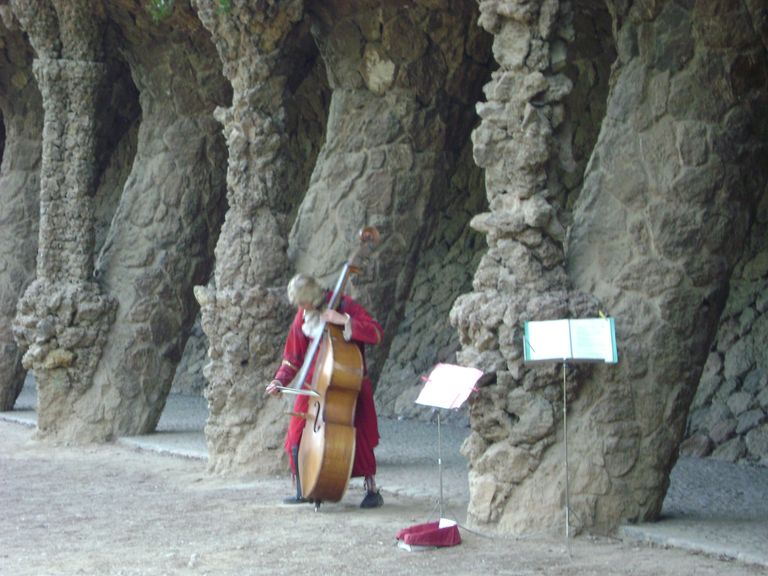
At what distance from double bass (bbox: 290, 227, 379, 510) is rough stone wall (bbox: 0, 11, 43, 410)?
22.9 feet

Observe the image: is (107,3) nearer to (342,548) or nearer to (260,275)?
(260,275)

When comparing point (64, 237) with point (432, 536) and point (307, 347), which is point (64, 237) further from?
point (432, 536)

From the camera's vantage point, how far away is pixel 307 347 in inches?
308

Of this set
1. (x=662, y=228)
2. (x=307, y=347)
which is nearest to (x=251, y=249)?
(x=307, y=347)

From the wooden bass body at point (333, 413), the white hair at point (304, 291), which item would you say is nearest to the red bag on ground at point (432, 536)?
the wooden bass body at point (333, 413)

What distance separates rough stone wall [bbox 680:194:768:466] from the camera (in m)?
9.62

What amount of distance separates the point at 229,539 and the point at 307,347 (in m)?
1.35

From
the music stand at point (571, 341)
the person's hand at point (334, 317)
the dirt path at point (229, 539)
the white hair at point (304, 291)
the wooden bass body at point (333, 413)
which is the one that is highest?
the white hair at point (304, 291)

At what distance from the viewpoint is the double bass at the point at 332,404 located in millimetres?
7348

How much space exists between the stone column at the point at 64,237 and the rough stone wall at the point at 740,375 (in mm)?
5048

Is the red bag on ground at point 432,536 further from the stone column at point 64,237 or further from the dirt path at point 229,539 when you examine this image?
the stone column at point 64,237

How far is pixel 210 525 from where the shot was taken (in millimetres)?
7406

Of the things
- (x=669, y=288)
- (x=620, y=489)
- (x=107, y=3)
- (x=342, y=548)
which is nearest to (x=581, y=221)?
(x=669, y=288)

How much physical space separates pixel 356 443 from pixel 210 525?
3.18 ft
